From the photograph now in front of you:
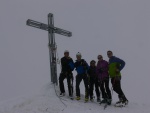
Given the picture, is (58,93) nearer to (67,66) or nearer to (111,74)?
(67,66)

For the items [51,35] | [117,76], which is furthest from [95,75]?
[51,35]

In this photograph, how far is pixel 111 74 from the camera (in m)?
13.7

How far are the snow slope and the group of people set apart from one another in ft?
2.05

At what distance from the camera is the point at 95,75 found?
14.3 metres

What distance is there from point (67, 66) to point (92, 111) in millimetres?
3113

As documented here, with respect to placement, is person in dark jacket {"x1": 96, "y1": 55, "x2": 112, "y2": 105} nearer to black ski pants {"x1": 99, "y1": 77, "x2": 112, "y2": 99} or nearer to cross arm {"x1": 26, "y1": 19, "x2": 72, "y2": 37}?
black ski pants {"x1": 99, "y1": 77, "x2": 112, "y2": 99}

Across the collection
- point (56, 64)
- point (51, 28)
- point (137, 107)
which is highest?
point (51, 28)

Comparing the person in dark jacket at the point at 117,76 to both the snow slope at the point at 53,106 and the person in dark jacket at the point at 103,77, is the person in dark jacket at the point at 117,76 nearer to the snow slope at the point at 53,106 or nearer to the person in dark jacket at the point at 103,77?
the person in dark jacket at the point at 103,77

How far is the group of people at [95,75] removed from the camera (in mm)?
13633

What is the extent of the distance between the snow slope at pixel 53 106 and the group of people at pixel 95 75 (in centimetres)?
63

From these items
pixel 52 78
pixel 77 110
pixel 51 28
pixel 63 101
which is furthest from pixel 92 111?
pixel 51 28

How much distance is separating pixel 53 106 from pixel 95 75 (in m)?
3.10

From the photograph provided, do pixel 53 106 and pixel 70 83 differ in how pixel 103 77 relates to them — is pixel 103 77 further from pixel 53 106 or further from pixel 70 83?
pixel 53 106

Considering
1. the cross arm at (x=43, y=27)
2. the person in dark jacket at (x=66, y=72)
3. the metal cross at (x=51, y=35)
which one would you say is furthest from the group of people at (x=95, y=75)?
the cross arm at (x=43, y=27)
